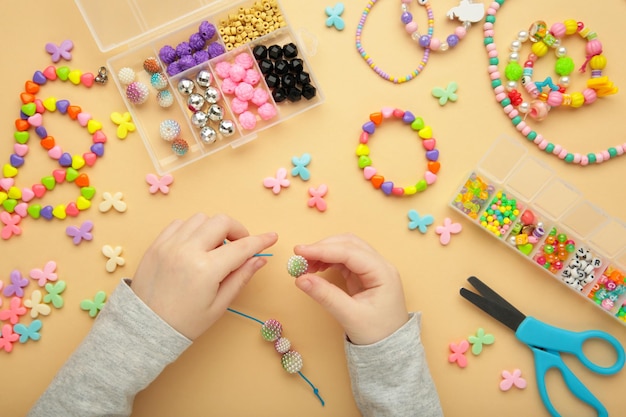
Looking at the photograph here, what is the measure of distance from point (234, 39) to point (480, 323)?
0.74 m

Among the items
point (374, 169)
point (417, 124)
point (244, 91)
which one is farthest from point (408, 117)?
point (244, 91)

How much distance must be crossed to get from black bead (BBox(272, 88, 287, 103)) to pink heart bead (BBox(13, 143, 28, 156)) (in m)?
0.50

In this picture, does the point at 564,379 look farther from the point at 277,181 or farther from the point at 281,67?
the point at 281,67

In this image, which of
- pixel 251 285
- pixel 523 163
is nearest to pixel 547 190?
pixel 523 163

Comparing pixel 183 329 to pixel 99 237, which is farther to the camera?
pixel 99 237

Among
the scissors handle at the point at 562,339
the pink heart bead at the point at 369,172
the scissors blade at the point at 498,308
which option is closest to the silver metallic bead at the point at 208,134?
the pink heart bead at the point at 369,172

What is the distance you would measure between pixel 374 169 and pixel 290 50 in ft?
0.93

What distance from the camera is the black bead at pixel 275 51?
1049 mm

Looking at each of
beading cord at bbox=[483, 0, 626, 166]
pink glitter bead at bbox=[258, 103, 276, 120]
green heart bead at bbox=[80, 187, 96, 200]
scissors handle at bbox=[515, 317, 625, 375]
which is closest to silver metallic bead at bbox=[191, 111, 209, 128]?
pink glitter bead at bbox=[258, 103, 276, 120]

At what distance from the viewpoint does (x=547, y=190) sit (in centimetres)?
106

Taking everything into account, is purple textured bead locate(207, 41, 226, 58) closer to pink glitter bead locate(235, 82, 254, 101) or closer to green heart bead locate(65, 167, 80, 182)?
pink glitter bead locate(235, 82, 254, 101)

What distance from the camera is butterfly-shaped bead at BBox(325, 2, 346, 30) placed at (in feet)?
3.59

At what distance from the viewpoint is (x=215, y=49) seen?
1.06 meters

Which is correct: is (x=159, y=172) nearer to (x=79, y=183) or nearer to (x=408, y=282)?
(x=79, y=183)
